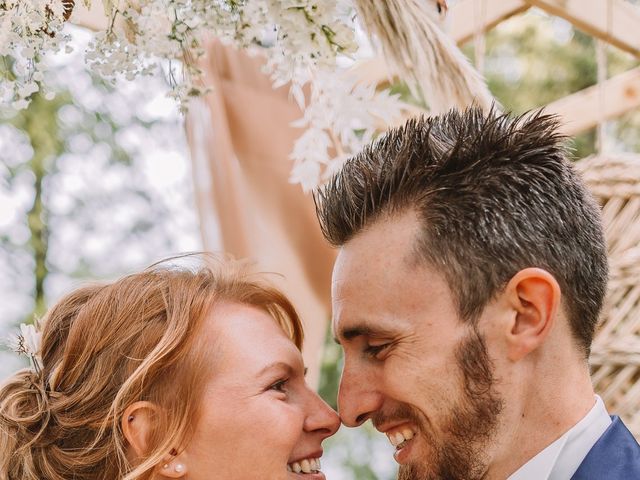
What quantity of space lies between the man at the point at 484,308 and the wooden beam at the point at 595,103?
2.05m

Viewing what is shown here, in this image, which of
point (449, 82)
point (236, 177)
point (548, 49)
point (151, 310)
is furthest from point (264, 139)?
point (548, 49)

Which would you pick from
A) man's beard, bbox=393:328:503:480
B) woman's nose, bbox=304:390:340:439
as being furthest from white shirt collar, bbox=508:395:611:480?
woman's nose, bbox=304:390:340:439

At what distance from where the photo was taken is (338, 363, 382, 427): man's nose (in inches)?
97.7

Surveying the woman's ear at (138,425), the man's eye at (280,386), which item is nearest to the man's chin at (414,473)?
the man's eye at (280,386)

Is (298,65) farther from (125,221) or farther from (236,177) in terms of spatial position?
(125,221)

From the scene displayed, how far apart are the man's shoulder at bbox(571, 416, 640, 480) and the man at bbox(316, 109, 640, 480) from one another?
42 mm

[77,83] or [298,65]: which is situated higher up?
[77,83]

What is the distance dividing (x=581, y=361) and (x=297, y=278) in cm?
176

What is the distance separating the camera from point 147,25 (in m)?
2.42

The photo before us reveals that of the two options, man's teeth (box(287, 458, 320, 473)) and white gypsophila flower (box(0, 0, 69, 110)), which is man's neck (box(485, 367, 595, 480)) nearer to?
man's teeth (box(287, 458, 320, 473))

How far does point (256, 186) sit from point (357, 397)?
1651mm

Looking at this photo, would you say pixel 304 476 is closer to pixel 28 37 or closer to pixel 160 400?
pixel 160 400

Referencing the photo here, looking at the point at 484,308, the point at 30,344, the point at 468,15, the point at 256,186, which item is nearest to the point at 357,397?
the point at 484,308

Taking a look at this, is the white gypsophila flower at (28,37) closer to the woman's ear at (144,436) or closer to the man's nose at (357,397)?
the woman's ear at (144,436)
